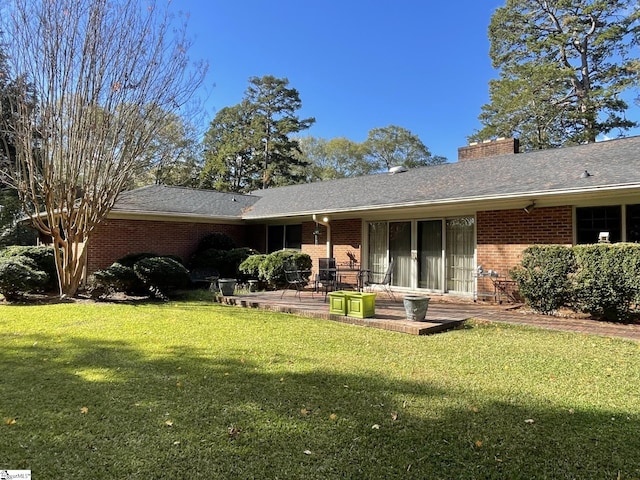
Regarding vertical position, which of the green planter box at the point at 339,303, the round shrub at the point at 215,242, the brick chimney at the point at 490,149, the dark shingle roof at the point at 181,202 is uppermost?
the brick chimney at the point at 490,149

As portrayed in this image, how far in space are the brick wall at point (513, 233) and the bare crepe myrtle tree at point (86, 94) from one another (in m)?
7.97

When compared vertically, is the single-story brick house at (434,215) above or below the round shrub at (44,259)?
above

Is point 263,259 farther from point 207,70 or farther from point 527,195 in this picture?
point 527,195

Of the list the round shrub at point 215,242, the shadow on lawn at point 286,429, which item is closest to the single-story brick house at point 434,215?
the round shrub at point 215,242

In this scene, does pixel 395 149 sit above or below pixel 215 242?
above

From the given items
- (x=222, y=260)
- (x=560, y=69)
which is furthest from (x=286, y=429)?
(x=560, y=69)

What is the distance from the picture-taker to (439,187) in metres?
10.8

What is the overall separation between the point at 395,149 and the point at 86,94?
32812mm

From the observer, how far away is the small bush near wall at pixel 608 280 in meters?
6.69

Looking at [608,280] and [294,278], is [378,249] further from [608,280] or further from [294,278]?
[608,280]

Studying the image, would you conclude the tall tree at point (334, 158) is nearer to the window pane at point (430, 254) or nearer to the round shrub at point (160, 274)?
the window pane at point (430, 254)

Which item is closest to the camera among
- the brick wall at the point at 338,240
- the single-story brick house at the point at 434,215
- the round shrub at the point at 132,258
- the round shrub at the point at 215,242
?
the single-story brick house at the point at 434,215

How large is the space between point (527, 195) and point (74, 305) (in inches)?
390

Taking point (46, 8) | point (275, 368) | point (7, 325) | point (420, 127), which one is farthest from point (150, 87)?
point (420, 127)
